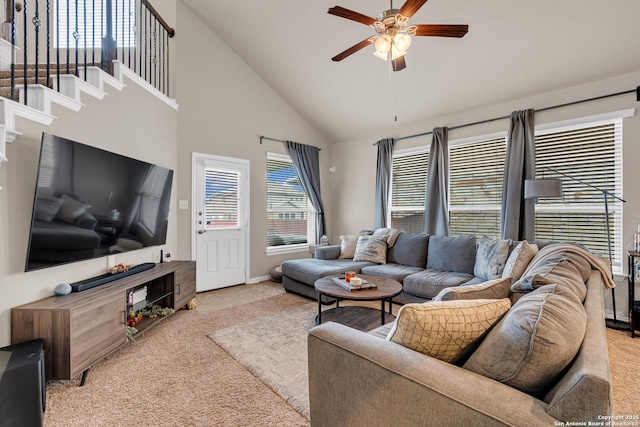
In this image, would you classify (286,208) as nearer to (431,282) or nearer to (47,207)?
(431,282)

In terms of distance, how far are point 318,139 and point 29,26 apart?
425 centimetres

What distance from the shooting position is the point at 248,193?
467 cm

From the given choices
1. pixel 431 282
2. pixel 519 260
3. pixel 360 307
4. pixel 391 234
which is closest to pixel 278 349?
pixel 360 307

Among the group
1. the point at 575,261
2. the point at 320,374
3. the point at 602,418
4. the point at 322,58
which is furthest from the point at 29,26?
the point at 575,261

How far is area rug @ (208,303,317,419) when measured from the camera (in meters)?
1.90

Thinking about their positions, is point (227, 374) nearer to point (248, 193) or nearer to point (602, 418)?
point (602, 418)

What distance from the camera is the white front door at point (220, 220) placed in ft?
13.6

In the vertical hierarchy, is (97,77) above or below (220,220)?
above

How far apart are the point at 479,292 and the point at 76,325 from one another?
7.91ft

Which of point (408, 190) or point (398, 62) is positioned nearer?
point (398, 62)

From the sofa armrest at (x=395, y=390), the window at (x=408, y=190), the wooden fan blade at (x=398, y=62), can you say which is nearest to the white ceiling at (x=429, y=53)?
the window at (x=408, y=190)

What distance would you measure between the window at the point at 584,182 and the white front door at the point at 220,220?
4077mm

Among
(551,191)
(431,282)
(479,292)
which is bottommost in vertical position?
(431,282)

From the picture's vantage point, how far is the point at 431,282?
3211 millimetres
